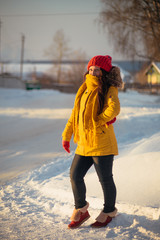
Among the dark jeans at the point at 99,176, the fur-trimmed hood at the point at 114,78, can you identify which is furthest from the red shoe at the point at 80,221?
the fur-trimmed hood at the point at 114,78

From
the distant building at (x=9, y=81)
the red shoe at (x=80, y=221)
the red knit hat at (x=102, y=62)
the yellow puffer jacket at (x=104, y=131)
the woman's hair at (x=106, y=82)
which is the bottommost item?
the distant building at (x=9, y=81)

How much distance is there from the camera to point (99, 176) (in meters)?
2.61

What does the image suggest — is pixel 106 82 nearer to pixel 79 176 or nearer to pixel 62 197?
pixel 79 176

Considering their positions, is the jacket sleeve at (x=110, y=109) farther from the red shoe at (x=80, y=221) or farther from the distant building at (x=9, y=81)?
the distant building at (x=9, y=81)

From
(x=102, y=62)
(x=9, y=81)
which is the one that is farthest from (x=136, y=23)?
(x=9, y=81)

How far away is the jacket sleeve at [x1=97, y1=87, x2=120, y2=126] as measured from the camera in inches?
95.5

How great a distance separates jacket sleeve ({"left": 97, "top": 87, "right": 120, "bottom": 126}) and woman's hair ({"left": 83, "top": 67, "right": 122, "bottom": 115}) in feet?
0.14

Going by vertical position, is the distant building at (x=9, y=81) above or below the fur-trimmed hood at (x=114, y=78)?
below

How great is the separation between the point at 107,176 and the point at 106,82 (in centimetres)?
87

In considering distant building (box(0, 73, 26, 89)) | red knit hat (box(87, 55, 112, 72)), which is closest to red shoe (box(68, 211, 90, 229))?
red knit hat (box(87, 55, 112, 72))

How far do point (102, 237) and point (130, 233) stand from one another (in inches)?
9.9

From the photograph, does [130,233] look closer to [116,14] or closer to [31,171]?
[31,171]

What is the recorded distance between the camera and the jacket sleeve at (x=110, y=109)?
243cm

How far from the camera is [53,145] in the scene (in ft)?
21.8
